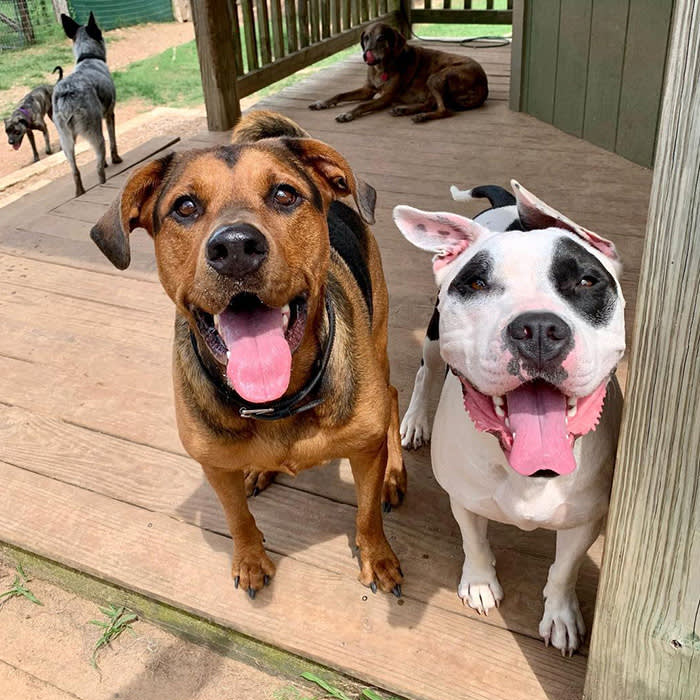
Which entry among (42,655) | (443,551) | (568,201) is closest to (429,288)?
(568,201)

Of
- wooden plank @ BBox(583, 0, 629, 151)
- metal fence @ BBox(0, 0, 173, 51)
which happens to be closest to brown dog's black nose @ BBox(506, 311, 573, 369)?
wooden plank @ BBox(583, 0, 629, 151)

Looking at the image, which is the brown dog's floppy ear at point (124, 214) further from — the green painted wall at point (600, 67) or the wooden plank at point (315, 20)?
the wooden plank at point (315, 20)

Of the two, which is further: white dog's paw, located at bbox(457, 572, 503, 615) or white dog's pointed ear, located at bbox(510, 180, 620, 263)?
white dog's paw, located at bbox(457, 572, 503, 615)

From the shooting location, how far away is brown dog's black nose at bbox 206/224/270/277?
5.89 feet

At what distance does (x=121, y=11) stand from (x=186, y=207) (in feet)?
60.9

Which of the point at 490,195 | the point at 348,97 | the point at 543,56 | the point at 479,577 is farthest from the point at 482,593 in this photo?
the point at 348,97

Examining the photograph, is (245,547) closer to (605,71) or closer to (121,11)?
(605,71)

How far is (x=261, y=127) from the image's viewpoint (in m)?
2.76

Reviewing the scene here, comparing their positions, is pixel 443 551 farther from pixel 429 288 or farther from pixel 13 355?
pixel 13 355

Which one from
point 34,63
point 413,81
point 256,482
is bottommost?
point 34,63

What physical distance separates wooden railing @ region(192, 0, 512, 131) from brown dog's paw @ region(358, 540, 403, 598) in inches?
211

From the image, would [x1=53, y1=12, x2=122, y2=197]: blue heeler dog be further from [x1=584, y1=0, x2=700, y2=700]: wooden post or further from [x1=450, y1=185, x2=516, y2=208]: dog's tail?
[x1=584, y1=0, x2=700, y2=700]: wooden post

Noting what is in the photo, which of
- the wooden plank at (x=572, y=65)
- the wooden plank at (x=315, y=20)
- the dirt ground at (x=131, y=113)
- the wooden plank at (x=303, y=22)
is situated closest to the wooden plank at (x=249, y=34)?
the dirt ground at (x=131, y=113)

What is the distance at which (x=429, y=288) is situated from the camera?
4.20 metres
